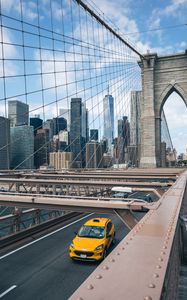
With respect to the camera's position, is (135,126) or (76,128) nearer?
(76,128)

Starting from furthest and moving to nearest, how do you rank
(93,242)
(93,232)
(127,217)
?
(93,232)
(93,242)
(127,217)

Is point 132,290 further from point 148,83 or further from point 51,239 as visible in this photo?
point 148,83

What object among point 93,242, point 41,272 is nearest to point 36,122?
point 93,242

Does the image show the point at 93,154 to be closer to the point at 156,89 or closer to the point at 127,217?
the point at 156,89

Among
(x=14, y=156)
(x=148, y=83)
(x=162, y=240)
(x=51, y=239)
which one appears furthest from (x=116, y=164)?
(x=162, y=240)

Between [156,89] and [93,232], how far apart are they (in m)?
29.3

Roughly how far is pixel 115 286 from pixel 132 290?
0.34ft

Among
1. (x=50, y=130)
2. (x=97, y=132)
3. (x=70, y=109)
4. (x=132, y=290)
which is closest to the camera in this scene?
(x=132, y=290)

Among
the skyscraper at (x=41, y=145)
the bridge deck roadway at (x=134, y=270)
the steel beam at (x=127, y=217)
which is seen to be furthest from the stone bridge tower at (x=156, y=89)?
the bridge deck roadway at (x=134, y=270)

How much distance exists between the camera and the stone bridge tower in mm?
37969

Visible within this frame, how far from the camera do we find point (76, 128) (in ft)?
86.8

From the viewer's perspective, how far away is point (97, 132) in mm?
31891

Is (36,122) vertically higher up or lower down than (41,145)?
higher up

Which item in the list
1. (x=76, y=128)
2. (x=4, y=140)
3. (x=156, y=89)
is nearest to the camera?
(x=4, y=140)
